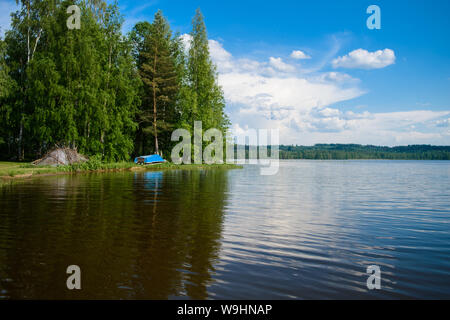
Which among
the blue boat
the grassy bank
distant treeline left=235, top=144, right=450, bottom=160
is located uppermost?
distant treeline left=235, top=144, right=450, bottom=160

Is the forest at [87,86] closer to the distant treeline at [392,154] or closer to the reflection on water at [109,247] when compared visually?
the reflection on water at [109,247]

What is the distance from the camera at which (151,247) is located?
7812 millimetres

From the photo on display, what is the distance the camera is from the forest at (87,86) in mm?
34844

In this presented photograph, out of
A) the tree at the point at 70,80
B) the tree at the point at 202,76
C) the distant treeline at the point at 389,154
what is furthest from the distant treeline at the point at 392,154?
the tree at the point at 70,80

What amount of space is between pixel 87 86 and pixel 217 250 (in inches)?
1322

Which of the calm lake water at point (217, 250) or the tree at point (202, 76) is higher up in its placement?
the tree at point (202, 76)

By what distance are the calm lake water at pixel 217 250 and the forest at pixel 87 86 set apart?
2391 centimetres

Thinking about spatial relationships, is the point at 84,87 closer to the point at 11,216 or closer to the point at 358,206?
the point at 11,216

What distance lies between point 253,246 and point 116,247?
3.33 m

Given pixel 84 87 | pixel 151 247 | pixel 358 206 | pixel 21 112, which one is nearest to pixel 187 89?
pixel 84 87

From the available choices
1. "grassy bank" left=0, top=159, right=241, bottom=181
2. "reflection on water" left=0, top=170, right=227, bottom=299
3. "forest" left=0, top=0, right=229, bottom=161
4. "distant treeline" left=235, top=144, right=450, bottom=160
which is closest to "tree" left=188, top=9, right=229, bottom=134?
"forest" left=0, top=0, right=229, bottom=161

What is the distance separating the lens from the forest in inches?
1372

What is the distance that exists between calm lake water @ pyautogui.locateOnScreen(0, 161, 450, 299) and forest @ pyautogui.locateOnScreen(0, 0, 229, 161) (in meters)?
23.9

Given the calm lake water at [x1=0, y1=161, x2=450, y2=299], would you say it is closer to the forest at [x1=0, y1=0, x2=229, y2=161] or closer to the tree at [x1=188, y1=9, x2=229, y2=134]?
the forest at [x1=0, y1=0, x2=229, y2=161]
